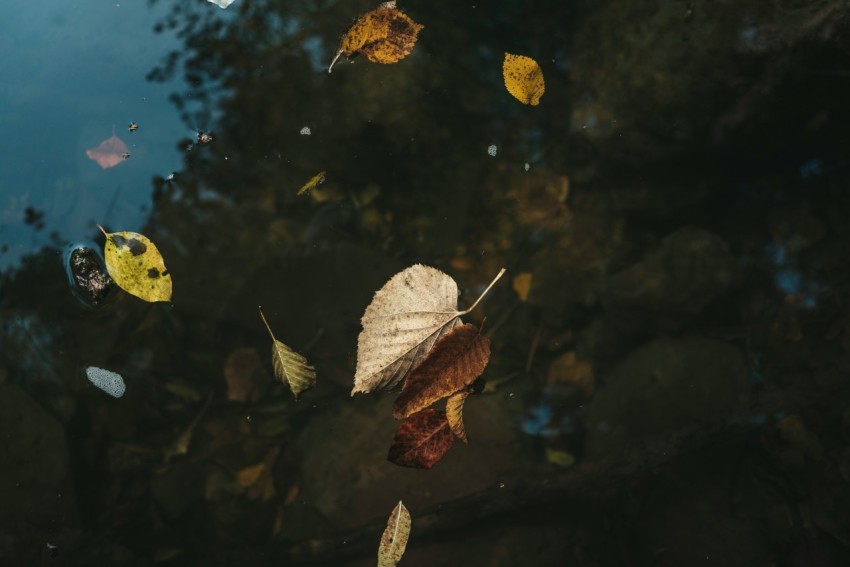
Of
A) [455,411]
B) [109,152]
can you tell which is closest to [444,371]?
[455,411]

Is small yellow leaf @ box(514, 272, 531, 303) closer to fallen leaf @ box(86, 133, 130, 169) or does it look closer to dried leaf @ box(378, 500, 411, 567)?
dried leaf @ box(378, 500, 411, 567)

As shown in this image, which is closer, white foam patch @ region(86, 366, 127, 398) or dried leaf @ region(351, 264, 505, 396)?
dried leaf @ region(351, 264, 505, 396)

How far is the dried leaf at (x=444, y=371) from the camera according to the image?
6.03ft

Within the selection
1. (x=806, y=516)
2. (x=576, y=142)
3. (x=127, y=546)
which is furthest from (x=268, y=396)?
(x=806, y=516)

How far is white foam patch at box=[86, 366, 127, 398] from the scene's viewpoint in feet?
7.14

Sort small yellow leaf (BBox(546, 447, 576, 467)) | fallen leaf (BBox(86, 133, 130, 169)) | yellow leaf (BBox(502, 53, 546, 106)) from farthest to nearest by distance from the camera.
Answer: small yellow leaf (BBox(546, 447, 576, 467)) → yellow leaf (BBox(502, 53, 546, 106)) → fallen leaf (BBox(86, 133, 130, 169))

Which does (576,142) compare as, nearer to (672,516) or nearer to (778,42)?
(778,42)

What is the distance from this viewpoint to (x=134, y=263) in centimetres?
206

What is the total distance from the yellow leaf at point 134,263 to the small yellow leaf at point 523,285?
145cm

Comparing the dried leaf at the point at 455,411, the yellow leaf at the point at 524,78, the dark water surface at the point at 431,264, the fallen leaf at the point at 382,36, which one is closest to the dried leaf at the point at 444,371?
the dried leaf at the point at 455,411

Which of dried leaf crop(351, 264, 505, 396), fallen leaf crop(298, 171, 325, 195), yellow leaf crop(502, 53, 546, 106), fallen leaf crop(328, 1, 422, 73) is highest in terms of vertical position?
fallen leaf crop(328, 1, 422, 73)

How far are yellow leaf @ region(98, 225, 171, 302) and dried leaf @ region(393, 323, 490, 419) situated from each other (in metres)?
1.06

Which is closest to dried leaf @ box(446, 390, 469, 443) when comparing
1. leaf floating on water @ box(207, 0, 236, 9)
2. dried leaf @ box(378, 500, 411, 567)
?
dried leaf @ box(378, 500, 411, 567)

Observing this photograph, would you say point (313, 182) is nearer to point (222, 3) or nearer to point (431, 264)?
point (431, 264)
